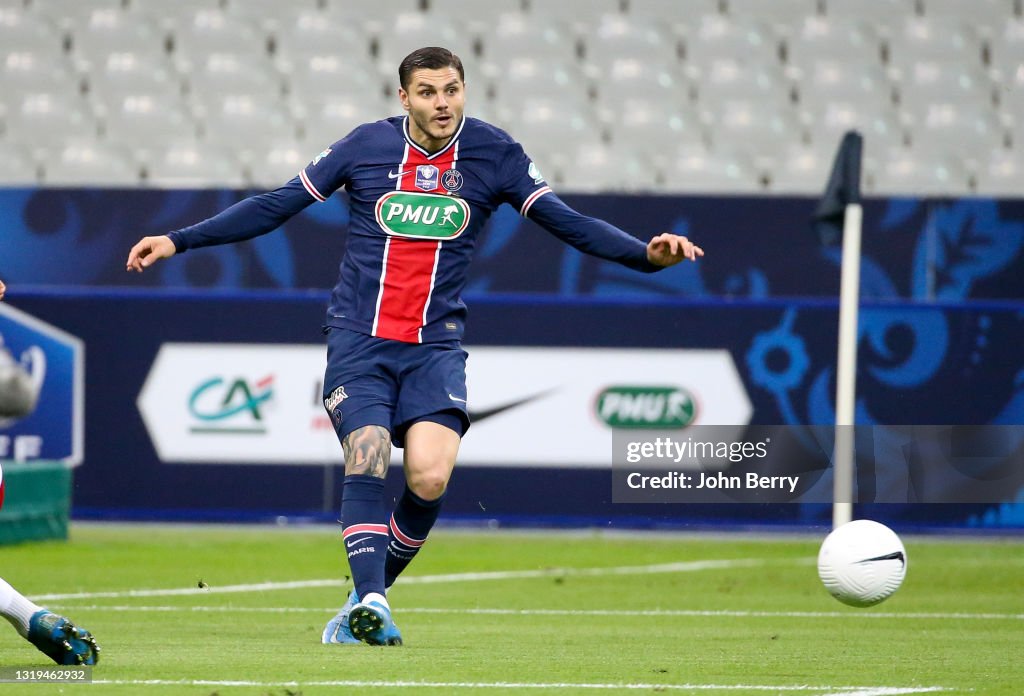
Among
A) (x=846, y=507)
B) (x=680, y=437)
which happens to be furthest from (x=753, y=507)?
(x=846, y=507)

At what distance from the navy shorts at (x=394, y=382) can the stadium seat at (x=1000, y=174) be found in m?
9.69

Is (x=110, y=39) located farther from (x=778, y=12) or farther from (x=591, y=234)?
(x=591, y=234)

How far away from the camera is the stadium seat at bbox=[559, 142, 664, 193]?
14.6 m

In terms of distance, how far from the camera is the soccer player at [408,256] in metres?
6.09

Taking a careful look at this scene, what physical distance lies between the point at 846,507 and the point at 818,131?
232 inches

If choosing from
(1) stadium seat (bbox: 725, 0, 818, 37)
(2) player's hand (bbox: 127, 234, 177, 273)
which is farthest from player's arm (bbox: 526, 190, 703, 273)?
(1) stadium seat (bbox: 725, 0, 818, 37)

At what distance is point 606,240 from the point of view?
6.20 meters

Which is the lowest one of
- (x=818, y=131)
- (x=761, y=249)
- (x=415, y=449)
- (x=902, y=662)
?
(x=902, y=662)

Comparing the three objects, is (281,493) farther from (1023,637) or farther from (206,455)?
(1023,637)

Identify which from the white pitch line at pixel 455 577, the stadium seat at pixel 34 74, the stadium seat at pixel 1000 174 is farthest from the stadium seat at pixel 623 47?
the white pitch line at pixel 455 577

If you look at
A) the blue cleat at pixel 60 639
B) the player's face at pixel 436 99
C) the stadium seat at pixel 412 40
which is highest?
the stadium seat at pixel 412 40

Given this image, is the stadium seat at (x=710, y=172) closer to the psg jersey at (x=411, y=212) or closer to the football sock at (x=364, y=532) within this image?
the psg jersey at (x=411, y=212)

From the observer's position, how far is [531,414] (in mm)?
11820

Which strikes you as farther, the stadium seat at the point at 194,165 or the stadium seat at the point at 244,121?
the stadium seat at the point at 244,121
